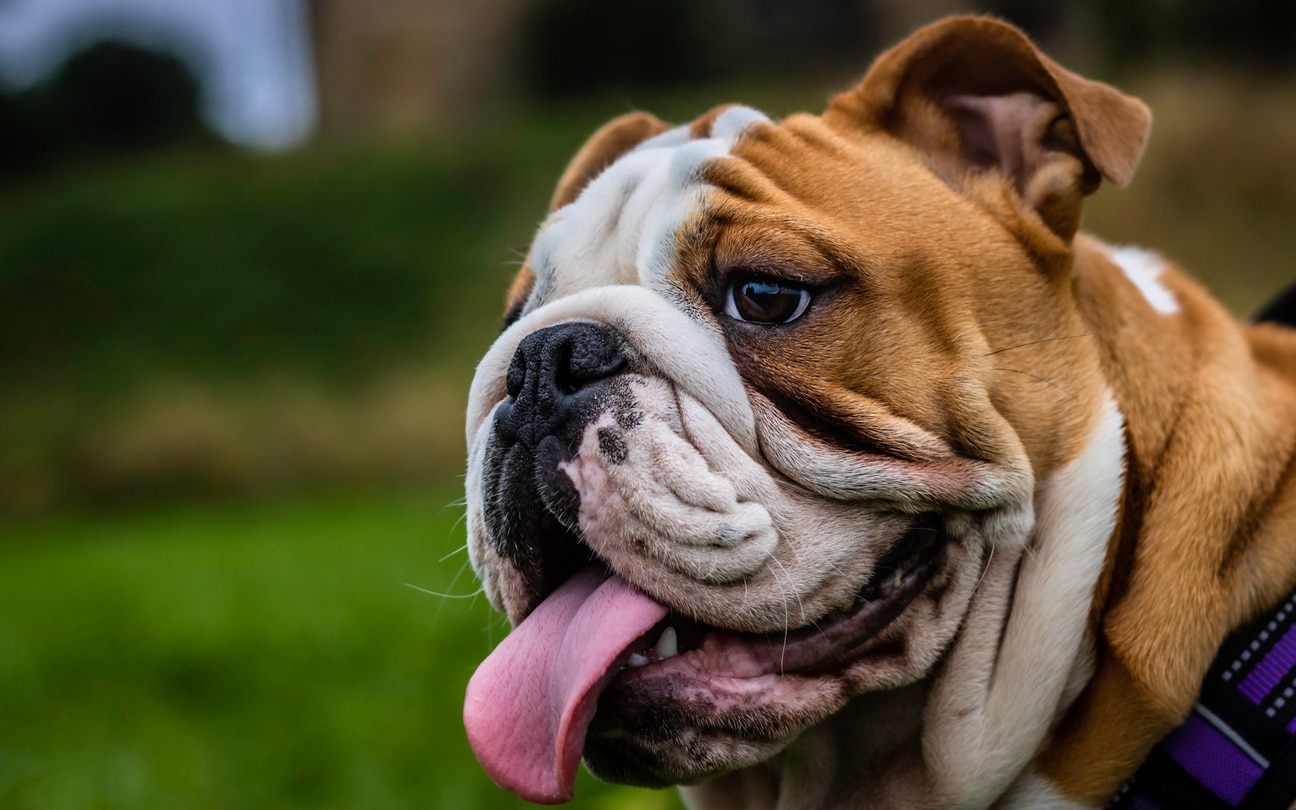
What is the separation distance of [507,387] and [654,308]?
38 centimetres

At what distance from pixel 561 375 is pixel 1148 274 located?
160 cm

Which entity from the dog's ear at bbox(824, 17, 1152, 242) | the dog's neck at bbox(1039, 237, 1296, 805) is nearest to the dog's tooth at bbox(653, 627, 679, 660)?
the dog's neck at bbox(1039, 237, 1296, 805)

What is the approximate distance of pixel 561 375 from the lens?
→ 2379mm

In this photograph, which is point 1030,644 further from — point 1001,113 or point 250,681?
point 250,681

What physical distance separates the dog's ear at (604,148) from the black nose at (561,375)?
1.04m

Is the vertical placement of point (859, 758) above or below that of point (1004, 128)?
below

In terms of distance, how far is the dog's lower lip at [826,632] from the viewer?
230 centimetres

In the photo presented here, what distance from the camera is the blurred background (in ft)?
16.8

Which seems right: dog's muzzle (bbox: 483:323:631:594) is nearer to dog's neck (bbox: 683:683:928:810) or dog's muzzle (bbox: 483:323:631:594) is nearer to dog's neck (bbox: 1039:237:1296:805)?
dog's neck (bbox: 683:683:928:810)

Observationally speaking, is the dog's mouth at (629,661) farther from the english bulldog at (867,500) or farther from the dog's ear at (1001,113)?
the dog's ear at (1001,113)

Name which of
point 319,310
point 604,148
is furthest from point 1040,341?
point 319,310

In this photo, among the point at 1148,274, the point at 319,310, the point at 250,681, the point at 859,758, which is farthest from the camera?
the point at 319,310

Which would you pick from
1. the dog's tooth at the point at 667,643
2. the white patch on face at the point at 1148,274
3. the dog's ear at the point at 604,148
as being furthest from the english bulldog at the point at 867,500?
the dog's ear at the point at 604,148

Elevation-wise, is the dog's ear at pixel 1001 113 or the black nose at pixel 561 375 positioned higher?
the dog's ear at pixel 1001 113
